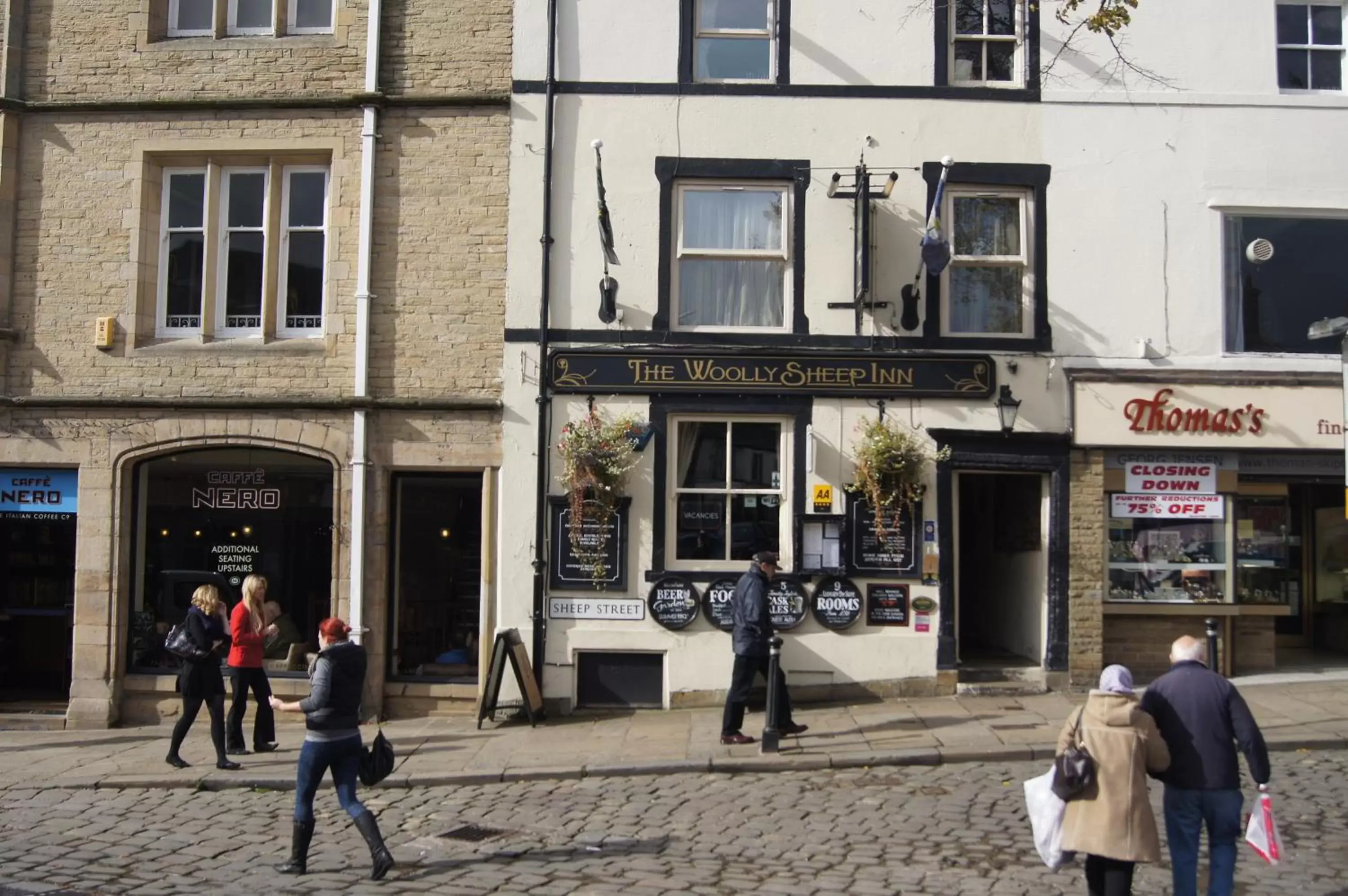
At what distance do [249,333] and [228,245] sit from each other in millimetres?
1058

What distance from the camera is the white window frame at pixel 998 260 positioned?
43.1ft

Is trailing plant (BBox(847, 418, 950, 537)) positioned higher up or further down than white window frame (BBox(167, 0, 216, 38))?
further down

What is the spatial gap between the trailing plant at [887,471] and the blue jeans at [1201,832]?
641 centimetres

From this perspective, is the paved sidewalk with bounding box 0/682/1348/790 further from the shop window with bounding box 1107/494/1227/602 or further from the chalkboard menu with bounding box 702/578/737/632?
the shop window with bounding box 1107/494/1227/602

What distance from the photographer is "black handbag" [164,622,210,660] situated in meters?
10.9

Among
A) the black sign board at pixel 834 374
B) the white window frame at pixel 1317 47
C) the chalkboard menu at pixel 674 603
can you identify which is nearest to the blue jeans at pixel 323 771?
the chalkboard menu at pixel 674 603

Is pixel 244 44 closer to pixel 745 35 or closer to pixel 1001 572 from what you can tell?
pixel 745 35

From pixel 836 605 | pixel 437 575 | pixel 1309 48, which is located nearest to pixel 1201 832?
pixel 836 605

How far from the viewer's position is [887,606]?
12.8 meters

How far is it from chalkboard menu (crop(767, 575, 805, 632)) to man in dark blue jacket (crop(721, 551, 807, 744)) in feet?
5.57

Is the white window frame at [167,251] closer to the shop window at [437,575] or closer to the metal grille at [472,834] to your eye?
the shop window at [437,575]

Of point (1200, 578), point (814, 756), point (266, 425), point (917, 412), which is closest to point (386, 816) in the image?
point (814, 756)

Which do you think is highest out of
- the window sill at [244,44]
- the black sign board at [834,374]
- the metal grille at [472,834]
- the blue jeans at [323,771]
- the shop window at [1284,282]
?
→ the window sill at [244,44]

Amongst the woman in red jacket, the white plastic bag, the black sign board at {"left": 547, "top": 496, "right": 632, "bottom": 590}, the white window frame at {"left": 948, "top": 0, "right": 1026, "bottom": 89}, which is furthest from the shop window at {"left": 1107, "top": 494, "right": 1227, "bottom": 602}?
the woman in red jacket
